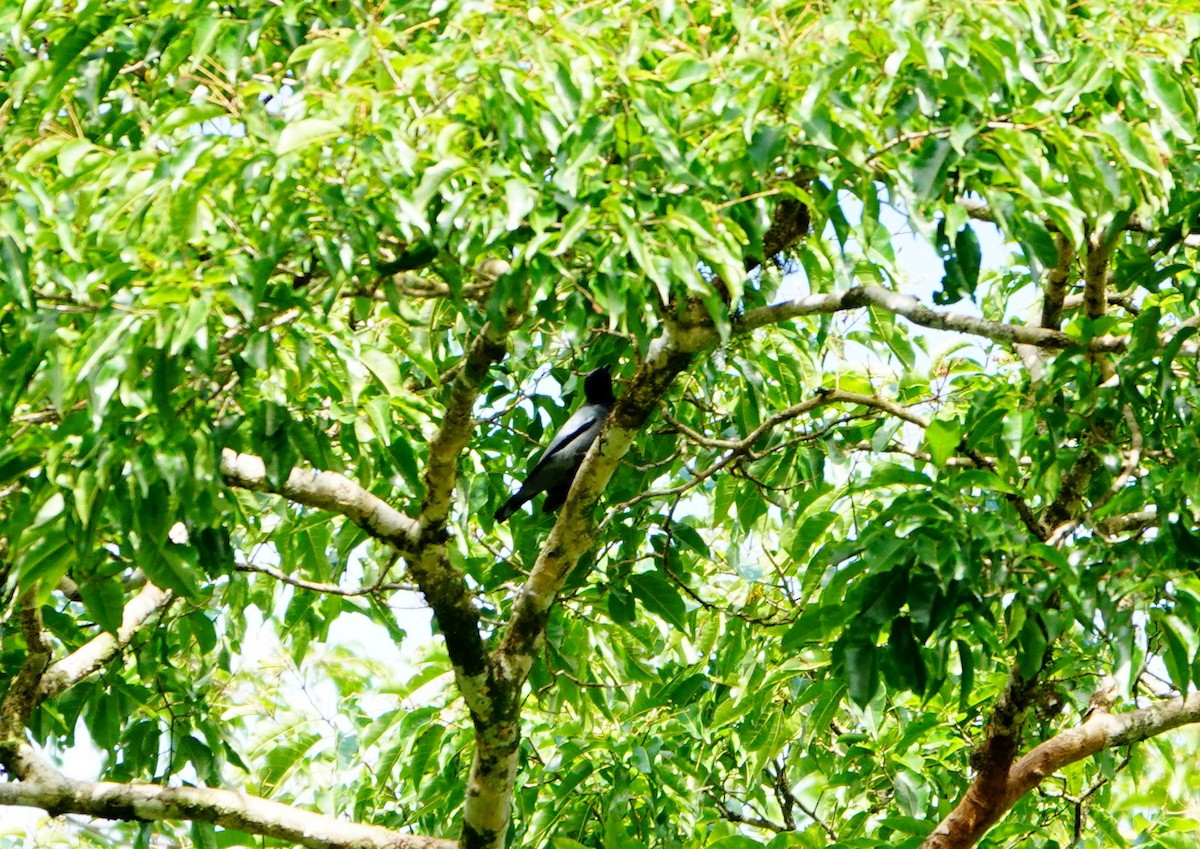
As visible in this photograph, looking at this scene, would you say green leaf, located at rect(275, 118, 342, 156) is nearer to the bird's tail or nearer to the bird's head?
the bird's tail

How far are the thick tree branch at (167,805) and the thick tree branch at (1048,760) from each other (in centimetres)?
156

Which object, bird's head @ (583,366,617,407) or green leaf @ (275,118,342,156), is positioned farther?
bird's head @ (583,366,617,407)

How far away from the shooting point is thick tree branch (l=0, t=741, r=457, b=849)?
152 inches

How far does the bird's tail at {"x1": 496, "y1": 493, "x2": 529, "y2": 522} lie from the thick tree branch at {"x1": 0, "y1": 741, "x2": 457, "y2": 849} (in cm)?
174

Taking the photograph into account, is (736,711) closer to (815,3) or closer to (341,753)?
(341,753)

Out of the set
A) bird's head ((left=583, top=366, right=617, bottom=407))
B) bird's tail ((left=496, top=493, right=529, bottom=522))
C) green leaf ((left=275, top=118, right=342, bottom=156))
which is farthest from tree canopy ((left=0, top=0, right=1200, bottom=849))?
bird's head ((left=583, top=366, right=617, bottom=407))

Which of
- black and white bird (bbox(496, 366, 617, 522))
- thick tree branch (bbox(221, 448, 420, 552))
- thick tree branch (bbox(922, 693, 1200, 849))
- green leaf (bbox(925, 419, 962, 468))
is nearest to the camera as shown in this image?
green leaf (bbox(925, 419, 962, 468))

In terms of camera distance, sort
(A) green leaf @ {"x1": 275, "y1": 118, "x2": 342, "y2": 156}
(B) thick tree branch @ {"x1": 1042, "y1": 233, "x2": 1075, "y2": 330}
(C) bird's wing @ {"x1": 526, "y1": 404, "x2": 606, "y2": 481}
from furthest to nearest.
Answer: (C) bird's wing @ {"x1": 526, "y1": 404, "x2": 606, "y2": 481}
(B) thick tree branch @ {"x1": 1042, "y1": 233, "x2": 1075, "y2": 330}
(A) green leaf @ {"x1": 275, "y1": 118, "x2": 342, "y2": 156}

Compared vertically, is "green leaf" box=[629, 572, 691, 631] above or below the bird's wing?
below

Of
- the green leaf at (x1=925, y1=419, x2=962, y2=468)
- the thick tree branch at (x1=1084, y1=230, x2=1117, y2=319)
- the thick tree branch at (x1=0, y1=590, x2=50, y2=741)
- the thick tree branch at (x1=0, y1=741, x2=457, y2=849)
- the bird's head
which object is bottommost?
the thick tree branch at (x1=0, y1=741, x2=457, y2=849)

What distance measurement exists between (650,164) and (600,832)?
2406 millimetres

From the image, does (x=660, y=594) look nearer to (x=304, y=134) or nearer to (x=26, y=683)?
(x=26, y=683)

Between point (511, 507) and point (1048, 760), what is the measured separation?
95.3 inches

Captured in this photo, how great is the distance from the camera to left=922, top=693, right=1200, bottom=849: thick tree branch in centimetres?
405
